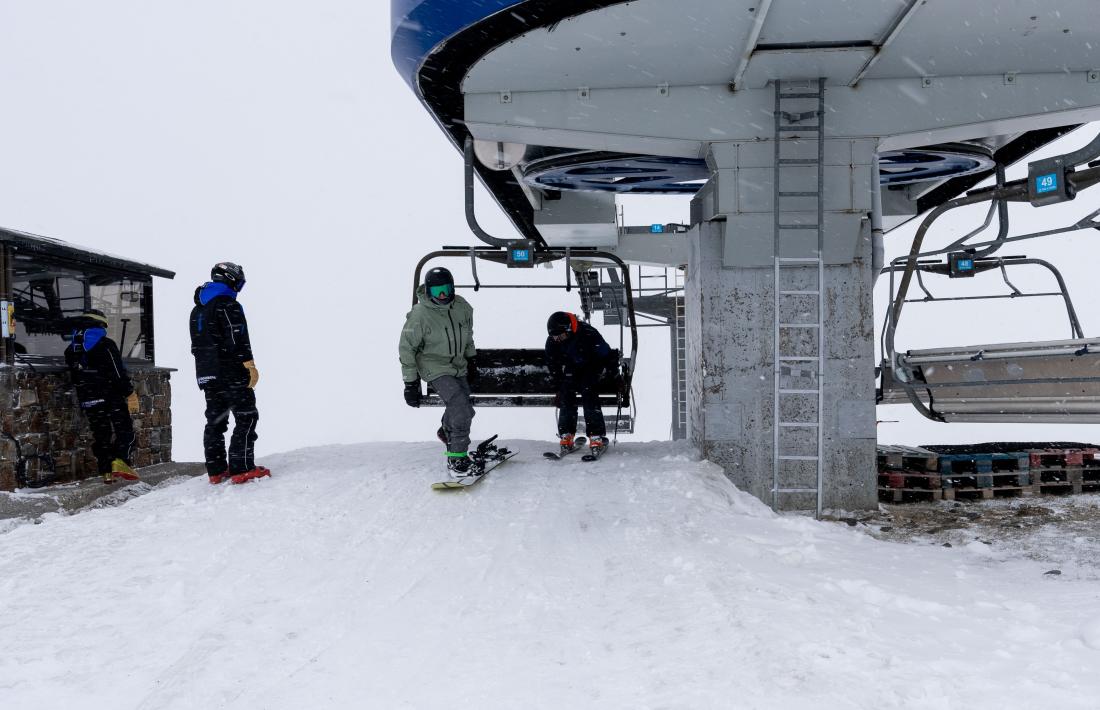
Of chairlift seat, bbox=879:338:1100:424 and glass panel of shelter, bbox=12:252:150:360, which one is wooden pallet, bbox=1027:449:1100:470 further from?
glass panel of shelter, bbox=12:252:150:360

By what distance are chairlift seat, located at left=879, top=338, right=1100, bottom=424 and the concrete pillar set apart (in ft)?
1.60

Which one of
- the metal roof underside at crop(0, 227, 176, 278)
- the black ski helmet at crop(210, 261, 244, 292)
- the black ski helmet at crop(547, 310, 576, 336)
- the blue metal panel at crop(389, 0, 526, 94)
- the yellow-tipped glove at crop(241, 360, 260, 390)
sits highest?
the blue metal panel at crop(389, 0, 526, 94)

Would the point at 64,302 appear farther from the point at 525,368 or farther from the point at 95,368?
the point at 525,368

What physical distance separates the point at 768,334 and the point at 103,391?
6868 mm

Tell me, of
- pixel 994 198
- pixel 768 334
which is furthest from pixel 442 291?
pixel 994 198

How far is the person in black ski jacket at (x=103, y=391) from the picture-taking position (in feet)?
27.7

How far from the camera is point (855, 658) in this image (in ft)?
11.7

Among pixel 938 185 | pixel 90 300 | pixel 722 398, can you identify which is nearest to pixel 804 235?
pixel 722 398

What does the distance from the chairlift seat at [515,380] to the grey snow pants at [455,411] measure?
1.75 meters

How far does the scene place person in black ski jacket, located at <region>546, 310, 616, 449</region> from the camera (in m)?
9.17

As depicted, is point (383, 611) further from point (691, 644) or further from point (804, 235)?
point (804, 235)

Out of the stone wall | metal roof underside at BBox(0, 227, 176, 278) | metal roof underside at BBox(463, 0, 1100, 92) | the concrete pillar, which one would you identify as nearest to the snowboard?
the concrete pillar

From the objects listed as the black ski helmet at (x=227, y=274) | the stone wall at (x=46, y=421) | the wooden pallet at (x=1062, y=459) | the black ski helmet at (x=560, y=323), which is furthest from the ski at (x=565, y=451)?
the stone wall at (x=46, y=421)

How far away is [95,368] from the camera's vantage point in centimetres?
846
